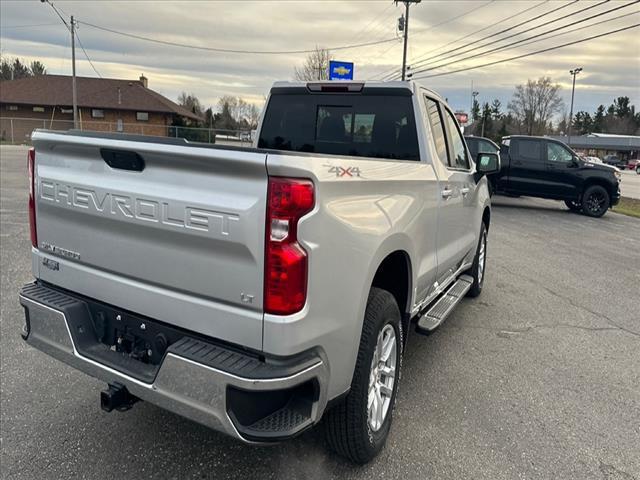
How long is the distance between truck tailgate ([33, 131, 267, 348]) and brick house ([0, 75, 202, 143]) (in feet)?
149

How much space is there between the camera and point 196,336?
2.39 m

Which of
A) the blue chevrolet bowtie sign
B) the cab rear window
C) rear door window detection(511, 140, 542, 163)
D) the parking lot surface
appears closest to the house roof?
the blue chevrolet bowtie sign

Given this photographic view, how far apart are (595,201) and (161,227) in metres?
15.4

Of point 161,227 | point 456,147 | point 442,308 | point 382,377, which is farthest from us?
point 456,147

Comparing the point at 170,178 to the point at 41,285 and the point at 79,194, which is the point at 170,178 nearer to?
the point at 79,194

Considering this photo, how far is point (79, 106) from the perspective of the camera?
152 ft

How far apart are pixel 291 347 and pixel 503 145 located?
50.2 ft

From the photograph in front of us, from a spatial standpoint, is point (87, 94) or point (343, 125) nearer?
point (343, 125)

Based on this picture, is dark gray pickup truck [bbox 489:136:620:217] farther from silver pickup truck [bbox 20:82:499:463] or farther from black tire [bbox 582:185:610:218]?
silver pickup truck [bbox 20:82:499:463]

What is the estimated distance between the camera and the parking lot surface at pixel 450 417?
2959mm

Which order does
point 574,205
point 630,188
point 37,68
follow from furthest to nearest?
point 37,68
point 630,188
point 574,205

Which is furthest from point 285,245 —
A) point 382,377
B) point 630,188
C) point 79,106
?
point 79,106

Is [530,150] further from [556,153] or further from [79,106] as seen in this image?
[79,106]

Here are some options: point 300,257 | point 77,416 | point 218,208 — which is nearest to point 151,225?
point 218,208
